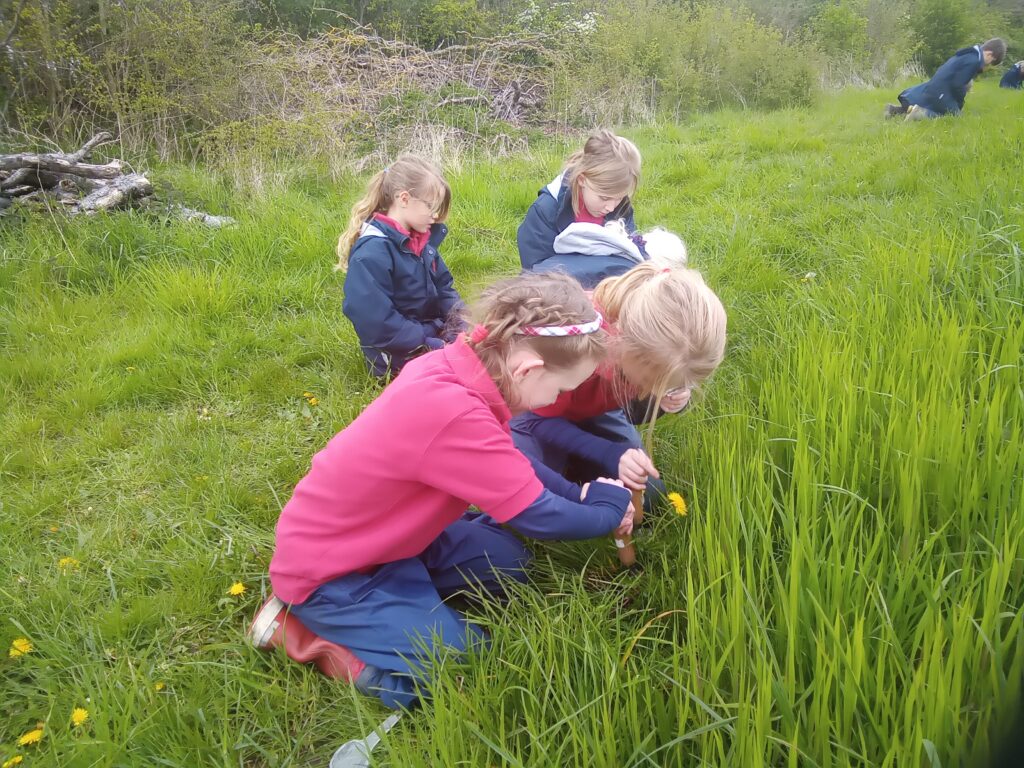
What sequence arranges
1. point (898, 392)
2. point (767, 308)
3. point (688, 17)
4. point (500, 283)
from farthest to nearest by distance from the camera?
point (688, 17) < point (767, 308) < point (898, 392) < point (500, 283)

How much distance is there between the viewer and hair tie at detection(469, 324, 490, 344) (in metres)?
1.64

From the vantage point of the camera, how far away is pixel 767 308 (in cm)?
317

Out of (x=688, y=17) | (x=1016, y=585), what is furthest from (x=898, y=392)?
(x=688, y=17)

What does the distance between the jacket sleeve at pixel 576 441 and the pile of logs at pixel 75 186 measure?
3.19 m

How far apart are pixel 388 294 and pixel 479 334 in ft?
5.54

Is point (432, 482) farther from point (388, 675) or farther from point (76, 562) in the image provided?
point (76, 562)

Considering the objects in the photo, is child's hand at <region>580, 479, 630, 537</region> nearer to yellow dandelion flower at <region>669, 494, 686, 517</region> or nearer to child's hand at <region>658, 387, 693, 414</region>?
yellow dandelion flower at <region>669, 494, 686, 517</region>

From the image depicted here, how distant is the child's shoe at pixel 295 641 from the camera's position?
1.72 meters

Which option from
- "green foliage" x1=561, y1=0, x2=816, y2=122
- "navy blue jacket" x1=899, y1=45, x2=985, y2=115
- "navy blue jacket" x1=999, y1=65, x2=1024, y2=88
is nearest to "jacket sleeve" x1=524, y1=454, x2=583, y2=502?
"green foliage" x1=561, y1=0, x2=816, y2=122

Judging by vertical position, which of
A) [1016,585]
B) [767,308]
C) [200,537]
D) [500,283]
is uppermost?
[500,283]

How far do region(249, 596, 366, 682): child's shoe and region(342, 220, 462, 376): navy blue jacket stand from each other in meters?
1.41

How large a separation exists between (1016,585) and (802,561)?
1.21ft

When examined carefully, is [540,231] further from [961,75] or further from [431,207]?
[961,75]

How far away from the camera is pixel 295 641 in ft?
5.77
